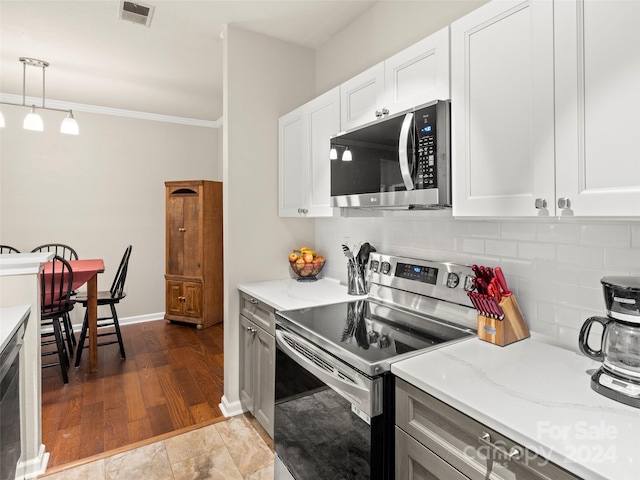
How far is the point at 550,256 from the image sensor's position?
4.67 feet

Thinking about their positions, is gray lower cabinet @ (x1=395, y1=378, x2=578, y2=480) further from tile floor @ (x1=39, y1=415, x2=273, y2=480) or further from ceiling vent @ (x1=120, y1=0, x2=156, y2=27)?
ceiling vent @ (x1=120, y1=0, x2=156, y2=27)

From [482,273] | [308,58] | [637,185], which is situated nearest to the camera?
[637,185]

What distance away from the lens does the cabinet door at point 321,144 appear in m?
2.15

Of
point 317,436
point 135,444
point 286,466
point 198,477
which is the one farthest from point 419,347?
point 135,444

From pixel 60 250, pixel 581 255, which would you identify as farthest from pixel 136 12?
pixel 60 250

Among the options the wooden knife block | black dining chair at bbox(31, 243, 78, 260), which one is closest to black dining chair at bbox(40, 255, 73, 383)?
black dining chair at bbox(31, 243, 78, 260)

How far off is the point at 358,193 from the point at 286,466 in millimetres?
1372

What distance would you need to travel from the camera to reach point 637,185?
0.93m

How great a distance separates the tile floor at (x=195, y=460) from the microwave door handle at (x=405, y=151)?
5.55 ft

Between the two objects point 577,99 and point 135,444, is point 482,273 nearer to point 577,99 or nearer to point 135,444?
point 577,99


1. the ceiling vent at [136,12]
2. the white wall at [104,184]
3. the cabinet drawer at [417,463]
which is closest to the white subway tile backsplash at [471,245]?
the cabinet drawer at [417,463]

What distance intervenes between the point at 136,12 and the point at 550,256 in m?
2.74

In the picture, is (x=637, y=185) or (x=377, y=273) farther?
(x=377, y=273)

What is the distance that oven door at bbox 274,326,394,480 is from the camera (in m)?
1.25
